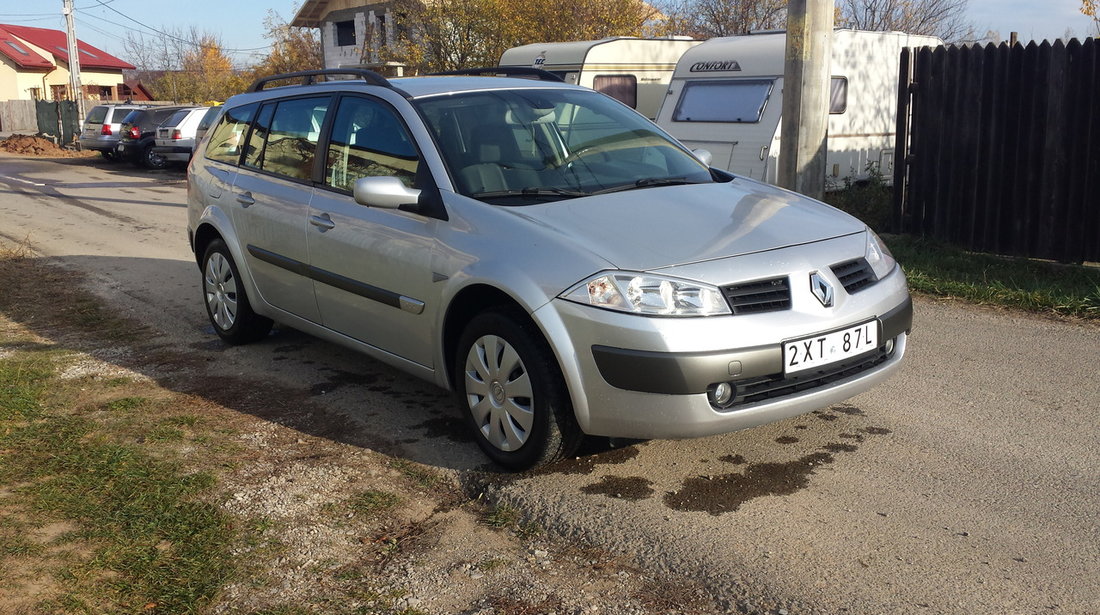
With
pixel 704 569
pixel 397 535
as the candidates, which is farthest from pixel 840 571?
pixel 397 535

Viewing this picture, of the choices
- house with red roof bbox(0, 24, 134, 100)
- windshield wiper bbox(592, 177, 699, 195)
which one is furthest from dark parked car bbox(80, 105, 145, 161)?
house with red roof bbox(0, 24, 134, 100)

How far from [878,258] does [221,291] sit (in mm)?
4195

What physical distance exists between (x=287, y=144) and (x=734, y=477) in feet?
10.8

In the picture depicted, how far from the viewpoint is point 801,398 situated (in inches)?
155

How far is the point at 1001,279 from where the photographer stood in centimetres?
811

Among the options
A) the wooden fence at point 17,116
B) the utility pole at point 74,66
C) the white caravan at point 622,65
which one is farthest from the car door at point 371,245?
the wooden fence at point 17,116

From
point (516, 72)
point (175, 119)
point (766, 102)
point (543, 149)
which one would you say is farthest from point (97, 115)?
point (543, 149)

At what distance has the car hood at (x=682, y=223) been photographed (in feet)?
13.0

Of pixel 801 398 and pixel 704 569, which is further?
pixel 801 398

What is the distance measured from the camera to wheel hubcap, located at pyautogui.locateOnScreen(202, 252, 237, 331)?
6.46 meters

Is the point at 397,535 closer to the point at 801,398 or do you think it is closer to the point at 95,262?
the point at 801,398

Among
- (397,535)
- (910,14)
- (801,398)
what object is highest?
(910,14)

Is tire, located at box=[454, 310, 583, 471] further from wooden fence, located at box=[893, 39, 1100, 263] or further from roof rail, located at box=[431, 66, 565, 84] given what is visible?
wooden fence, located at box=[893, 39, 1100, 263]

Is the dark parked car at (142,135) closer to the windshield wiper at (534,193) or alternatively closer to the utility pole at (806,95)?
the utility pole at (806,95)
